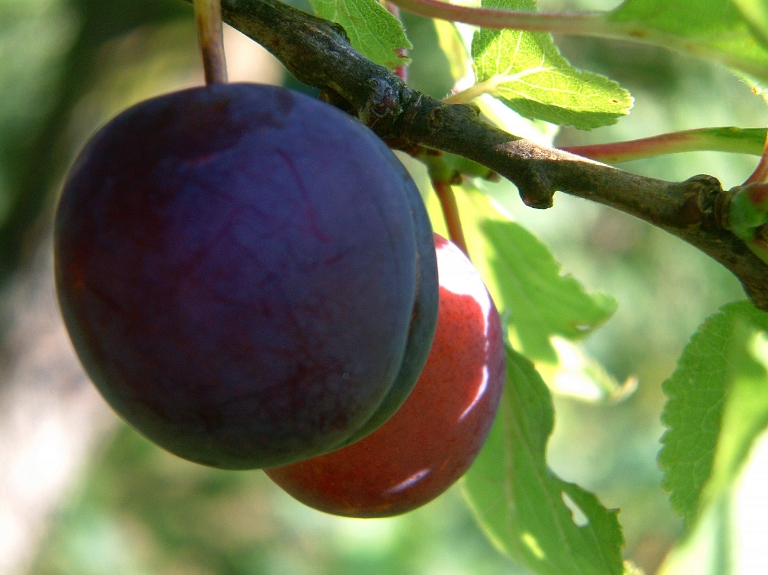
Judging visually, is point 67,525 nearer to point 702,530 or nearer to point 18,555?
point 18,555

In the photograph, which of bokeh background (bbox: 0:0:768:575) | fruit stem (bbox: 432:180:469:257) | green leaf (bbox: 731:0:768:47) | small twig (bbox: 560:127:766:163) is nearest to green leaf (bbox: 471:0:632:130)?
small twig (bbox: 560:127:766:163)

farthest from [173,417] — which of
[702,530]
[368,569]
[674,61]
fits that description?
[674,61]

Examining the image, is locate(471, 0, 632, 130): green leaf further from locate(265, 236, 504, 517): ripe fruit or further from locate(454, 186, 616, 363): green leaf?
locate(454, 186, 616, 363): green leaf

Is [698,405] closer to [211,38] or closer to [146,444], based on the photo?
[211,38]

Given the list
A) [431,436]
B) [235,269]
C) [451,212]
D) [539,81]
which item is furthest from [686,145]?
[235,269]

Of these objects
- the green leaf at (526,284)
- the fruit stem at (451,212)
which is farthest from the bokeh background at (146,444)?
the fruit stem at (451,212)
